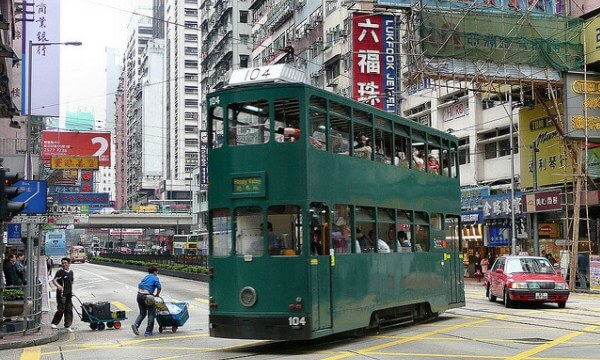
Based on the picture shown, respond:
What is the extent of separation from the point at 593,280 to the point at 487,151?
15042 millimetres

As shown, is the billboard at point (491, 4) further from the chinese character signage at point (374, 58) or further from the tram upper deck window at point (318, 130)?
the tram upper deck window at point (318, 130)

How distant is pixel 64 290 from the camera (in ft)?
65.0

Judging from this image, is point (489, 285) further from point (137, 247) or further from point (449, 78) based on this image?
point (137, 247)

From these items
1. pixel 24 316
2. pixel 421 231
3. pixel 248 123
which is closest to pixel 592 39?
pixel 421 231

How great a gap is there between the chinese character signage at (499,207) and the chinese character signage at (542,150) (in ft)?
4.02

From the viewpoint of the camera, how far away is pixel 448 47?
109 ft

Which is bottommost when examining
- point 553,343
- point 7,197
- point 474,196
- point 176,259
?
point 553,343

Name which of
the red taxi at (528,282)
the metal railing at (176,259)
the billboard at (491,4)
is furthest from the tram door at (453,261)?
the metal railing at (176,259)

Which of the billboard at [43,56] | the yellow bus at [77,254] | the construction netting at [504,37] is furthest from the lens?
the yellow bus at [77,254]

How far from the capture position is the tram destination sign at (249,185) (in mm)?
13500

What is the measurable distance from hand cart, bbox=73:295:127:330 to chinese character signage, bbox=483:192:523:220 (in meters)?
26.6

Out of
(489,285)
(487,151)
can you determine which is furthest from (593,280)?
(487,151)

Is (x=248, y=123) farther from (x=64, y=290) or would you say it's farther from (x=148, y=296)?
(x=64, y=290)

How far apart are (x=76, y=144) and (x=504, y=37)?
73.8 feet
